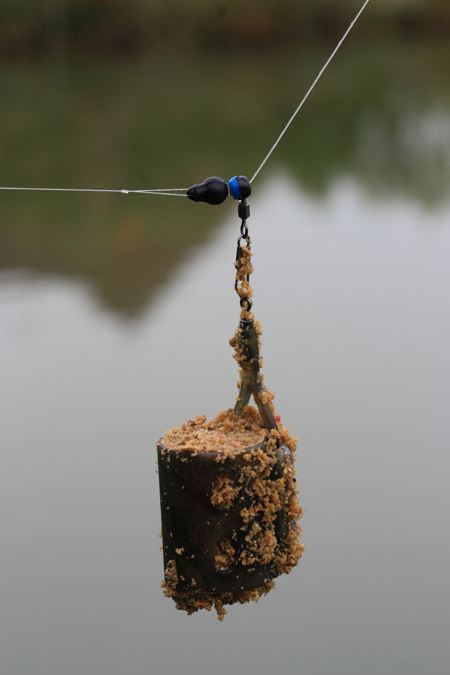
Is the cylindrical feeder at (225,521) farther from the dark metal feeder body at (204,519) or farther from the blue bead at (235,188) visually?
the blue bead at (235,188)

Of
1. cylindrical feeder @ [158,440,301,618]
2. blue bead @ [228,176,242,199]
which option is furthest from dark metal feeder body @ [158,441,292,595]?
blue bead @ [228,176,242,199]

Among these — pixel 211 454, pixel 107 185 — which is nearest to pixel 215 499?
pixel 211 454

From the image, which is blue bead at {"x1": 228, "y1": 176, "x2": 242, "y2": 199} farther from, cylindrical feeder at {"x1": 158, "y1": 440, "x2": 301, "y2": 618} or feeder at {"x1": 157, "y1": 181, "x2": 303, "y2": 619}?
cylindrical feeder at {"x1": 158, "y1": 440, "x2": 301, "y2": 618}

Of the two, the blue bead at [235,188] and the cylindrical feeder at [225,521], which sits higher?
the blue bead at [235,188]

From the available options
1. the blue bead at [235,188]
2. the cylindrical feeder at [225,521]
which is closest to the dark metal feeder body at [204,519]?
the cylindrical feeder at [225,521]

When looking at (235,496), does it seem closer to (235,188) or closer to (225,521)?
(225,521)

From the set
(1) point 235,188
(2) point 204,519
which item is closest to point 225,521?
(2) point 204,519

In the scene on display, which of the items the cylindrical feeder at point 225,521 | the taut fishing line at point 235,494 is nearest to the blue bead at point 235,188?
the taut fishing line at point 235,494

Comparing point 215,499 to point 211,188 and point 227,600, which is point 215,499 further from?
point 211,188
